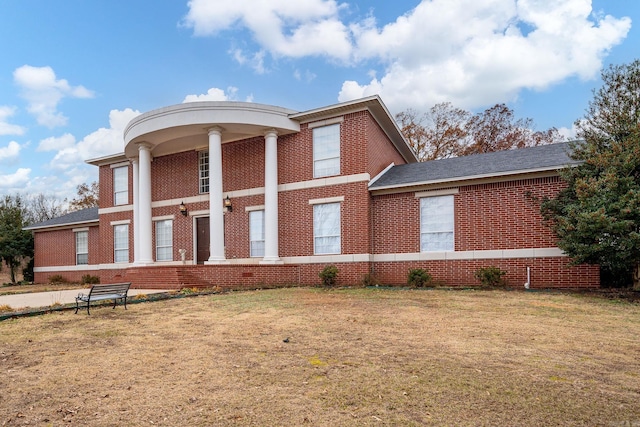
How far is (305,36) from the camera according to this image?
57.4ft

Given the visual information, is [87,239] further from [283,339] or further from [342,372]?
[342,372]

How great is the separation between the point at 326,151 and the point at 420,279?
6.38 m

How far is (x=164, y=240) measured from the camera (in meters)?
20.5

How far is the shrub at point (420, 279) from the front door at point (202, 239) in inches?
384

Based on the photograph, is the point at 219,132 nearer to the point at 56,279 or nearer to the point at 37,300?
the point at 37,300

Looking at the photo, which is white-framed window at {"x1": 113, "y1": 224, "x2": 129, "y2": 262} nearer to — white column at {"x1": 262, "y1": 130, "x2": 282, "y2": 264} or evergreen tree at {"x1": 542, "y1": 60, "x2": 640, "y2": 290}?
white column at {"x1": 262, "y1": 130, "x2": 282, "y2": 264}

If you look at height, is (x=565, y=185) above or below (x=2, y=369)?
above

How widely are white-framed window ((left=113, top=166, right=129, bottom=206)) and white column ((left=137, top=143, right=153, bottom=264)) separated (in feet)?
12.7

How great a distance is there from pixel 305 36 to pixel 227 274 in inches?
410

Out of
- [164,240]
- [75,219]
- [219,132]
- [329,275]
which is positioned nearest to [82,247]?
[75,219]

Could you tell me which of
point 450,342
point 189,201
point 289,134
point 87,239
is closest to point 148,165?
point 189,201

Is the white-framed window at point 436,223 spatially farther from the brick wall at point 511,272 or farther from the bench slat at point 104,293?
the bench slat at point 104,293

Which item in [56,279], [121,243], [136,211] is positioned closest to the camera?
[136,211]

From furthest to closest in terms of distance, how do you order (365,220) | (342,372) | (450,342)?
(365,220)
(450,342)
(342,372)
